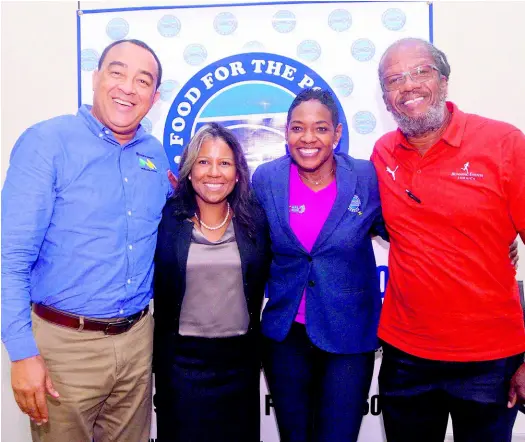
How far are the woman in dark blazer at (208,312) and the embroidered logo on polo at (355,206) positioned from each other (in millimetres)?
399

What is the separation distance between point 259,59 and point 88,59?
3.51ft

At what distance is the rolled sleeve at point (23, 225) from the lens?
1.49 meters

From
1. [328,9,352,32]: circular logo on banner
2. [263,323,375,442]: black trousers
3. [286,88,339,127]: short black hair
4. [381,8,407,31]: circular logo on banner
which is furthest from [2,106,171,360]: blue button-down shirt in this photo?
[381,8,407,31]: circular logo on banner

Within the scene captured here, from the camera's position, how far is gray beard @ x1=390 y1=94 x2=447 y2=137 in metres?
1.78

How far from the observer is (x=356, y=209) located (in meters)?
1.88

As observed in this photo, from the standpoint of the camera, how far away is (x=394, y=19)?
2543mm

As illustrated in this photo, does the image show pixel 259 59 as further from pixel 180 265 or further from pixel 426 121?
pixel 180 265

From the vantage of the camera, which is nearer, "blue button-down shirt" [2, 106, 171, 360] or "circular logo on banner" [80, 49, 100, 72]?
"blue button-down shirt" [2, 106, 171, 360]

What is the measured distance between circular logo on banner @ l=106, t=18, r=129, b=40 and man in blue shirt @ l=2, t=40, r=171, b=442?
0.91 m

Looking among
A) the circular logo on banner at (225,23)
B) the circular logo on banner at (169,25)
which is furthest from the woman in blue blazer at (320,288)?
the circular logo on banner at (169,25)

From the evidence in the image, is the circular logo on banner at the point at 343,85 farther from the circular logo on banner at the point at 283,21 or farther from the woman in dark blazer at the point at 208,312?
the woman in dark blazer at the point at 208,312

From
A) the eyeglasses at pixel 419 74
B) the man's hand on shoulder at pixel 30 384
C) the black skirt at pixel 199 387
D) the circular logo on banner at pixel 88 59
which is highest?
the circular logo on banner at pixel 88 59

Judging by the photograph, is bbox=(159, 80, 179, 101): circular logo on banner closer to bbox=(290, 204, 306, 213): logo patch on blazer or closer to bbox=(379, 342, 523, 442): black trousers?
bbox=(290, 204, 306, 213): logo patch on blazer

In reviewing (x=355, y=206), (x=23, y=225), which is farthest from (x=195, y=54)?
(x=23, y=225)
